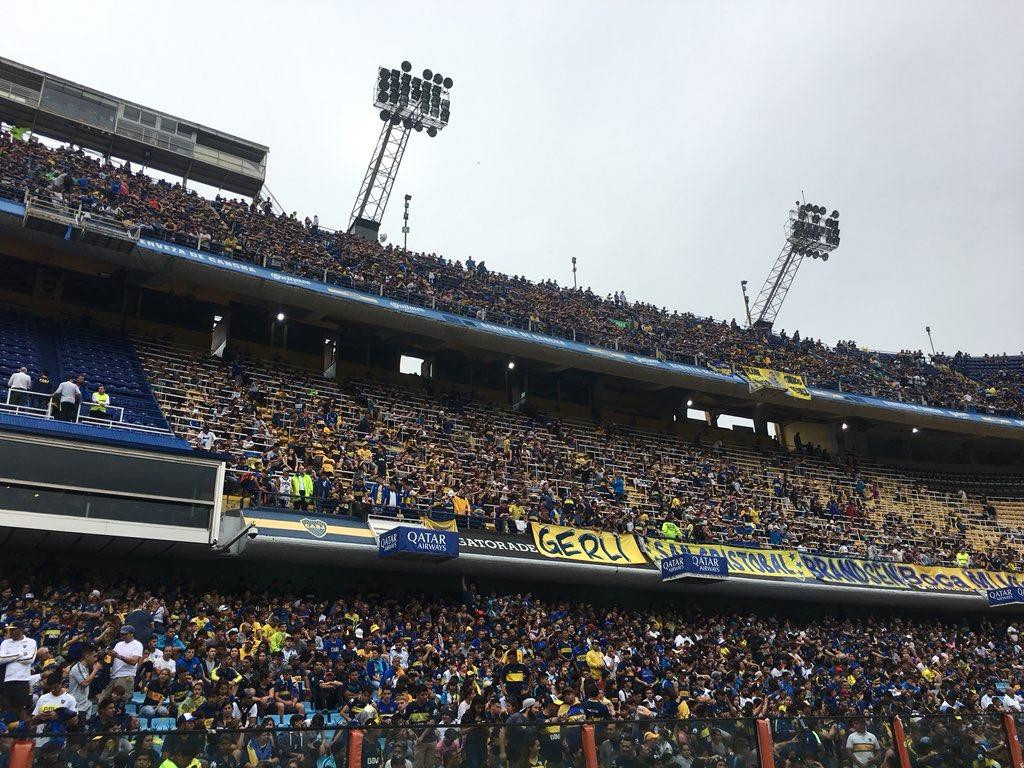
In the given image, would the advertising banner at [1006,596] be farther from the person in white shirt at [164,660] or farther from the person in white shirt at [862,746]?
the person in white shirt at [164,660]

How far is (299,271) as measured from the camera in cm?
2684

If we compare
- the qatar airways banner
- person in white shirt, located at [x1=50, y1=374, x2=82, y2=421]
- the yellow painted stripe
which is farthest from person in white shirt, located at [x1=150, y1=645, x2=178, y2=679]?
person in white shirt, located at [x1=50, y1=374, x2=82, y2=421]

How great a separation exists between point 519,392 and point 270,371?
1004 centimetres

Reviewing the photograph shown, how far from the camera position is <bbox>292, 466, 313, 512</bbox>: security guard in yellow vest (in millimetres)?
19344

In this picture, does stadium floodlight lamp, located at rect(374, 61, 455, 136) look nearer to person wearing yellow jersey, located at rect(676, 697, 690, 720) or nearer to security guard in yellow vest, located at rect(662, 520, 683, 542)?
security guard in yellow vest, located at rect(662, 520, 683, 542)

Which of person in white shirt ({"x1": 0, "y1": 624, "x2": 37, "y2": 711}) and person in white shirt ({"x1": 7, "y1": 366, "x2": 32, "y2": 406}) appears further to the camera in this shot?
person in white shirt ({"x1": 7, "y1": 366, "x2": 32, "y2": 406})

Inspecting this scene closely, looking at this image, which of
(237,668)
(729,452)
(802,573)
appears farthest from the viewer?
(729,452)

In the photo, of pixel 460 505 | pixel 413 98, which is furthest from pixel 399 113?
pixel 460 505

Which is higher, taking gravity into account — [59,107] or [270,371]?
[59,107]

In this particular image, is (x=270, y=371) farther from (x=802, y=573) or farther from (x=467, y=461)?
(x=802, y=573)

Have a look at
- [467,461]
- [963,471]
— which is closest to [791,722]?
[467,461]

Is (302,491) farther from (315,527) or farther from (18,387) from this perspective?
(18,387)

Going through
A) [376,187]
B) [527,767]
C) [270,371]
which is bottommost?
[527,767]

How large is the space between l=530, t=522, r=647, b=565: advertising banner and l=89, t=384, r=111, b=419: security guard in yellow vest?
10.5 metres
